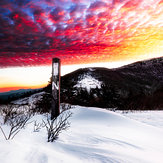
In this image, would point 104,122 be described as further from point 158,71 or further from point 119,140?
point 158,71

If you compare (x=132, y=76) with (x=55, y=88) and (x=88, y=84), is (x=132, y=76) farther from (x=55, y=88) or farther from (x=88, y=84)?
(x=55, y=88)

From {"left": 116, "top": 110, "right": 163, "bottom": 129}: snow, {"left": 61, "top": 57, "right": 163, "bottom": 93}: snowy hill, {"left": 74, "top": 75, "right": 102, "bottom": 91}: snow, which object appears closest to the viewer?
{"left": 116, "top": 110, "right": 163, "bottom": 129}: snow

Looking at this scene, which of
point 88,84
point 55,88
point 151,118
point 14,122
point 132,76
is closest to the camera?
point 14,122

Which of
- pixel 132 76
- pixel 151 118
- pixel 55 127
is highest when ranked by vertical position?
pixel 132 76

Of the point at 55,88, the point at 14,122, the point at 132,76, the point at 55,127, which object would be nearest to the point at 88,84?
the point at 132,76

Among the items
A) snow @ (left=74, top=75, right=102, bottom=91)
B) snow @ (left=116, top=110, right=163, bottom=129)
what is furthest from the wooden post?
snow @ (left=74, top=75, right=102, bottom=91)

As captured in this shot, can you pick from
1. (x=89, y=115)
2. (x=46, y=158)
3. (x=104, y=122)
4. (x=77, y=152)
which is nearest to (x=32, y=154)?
(x=46, y=158)

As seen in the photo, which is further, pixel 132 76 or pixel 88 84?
pixel 132 76

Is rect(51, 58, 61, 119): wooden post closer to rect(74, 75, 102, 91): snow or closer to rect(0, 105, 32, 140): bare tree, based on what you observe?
rect(0, 105, 32, 140): bare tree

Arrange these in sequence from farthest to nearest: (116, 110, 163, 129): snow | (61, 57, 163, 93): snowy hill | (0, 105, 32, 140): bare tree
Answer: (61, 57, 163, 93): snowy hill
(116, 110, 163, 129): snow
(0, 105, 32, 140): bare tree

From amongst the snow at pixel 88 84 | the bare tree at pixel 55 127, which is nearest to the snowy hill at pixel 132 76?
the snow at pixel 88 84

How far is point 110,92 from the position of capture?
67.2 ft

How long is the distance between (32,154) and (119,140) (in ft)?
5.15

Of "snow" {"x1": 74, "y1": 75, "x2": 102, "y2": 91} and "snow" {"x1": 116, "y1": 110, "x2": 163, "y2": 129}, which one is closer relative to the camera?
"snow" {"x1": 116, "y1": 110, "x2": 163, "y2": 129}
